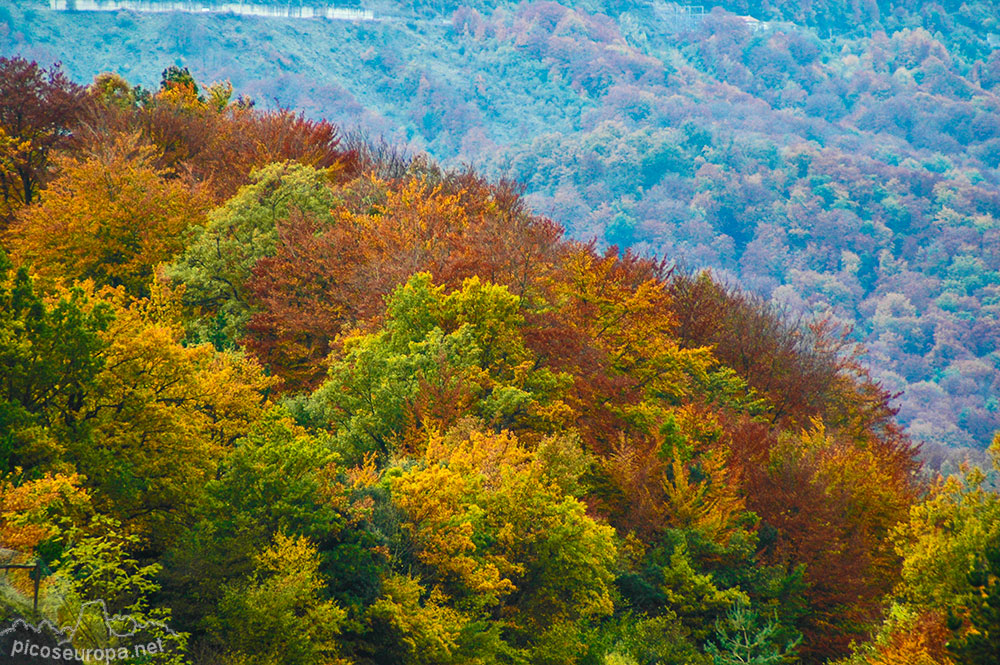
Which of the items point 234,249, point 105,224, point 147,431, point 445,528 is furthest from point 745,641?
point 105,224

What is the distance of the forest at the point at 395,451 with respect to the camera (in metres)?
23.2

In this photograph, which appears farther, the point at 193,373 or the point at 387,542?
the point at 193,373

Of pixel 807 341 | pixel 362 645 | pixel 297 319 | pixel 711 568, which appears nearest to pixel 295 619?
pixel 362 645

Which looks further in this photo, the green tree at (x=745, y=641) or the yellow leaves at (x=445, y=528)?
the green tree at (x=745, y=641)

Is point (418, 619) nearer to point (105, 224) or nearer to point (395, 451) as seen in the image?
point (395, 451)

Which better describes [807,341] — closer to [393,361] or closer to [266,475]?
[393,361]

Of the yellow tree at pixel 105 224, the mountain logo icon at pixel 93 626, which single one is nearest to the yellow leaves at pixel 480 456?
the mountain logo icon at pixel 93 626

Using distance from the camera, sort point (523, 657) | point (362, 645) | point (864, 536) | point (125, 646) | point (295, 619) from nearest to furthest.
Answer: point (125, 646)
point (295, 619)
point (362, 645)
point (523, 657)
point (864, 536)

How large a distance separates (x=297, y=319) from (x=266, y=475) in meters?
19.8

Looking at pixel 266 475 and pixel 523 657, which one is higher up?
pixel 266 475

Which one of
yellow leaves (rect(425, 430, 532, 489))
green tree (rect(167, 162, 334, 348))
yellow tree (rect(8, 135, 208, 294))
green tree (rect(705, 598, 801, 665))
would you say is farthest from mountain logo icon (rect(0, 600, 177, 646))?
yellow tree (rect(8, 135, 208, 294))

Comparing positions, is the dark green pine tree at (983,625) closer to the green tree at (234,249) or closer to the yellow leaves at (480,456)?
the yellow leaves at (480,456)

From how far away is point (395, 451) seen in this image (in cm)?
3266

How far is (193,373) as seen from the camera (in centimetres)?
2841
